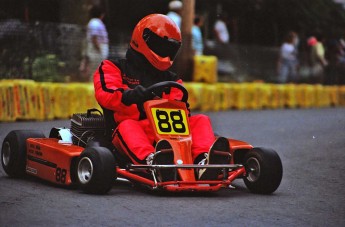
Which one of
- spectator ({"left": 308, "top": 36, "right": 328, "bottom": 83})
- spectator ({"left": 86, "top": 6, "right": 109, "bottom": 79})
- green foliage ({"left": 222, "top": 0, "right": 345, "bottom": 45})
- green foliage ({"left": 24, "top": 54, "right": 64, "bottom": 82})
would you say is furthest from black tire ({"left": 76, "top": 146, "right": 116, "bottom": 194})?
green foliage ({"left": 222, "top": 0, "right": 345, "bottom": 45})

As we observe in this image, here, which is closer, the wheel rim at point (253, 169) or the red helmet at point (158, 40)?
the wheel rim at point (253, 169)

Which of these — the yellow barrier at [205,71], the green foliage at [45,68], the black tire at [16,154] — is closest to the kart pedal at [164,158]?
the black tire at [16,154]

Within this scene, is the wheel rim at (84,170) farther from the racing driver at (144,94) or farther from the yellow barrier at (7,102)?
the yellow barrier at (7,102)

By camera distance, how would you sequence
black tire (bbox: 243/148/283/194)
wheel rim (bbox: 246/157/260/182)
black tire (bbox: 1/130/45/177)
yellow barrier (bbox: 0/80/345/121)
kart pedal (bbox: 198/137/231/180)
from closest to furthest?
1. kart pedal (bbox: 198/137/231/180)
2. black tire (bbox: 243/148/283/194)
3. wheel rim (bbox: 246/157/260/182)
4. black tire (bbox: 1/130/45/177)
5. yellow barrier (bbox: 0/80/345/121)

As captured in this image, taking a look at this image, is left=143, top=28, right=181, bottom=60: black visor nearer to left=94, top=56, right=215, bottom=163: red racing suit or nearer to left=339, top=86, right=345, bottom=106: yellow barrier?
left=94, top=56, right=215, bottom=163: red racing suit

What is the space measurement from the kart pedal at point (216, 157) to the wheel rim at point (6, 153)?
1.86 meters

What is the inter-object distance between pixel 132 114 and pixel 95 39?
9.77 meters

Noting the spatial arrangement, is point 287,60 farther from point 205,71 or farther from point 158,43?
point 158,43

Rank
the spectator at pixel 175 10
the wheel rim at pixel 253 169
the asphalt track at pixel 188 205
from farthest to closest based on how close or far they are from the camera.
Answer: the spectator at pixel 175 10, the wheel rim at pixel 253 169, the asphalt track at pixel 188 205

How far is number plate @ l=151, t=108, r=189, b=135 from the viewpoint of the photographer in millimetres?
7531

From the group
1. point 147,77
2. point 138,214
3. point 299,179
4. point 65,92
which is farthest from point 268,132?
point 138,214

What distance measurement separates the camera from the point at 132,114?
25.6 feet

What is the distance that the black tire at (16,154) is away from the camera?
8.17m

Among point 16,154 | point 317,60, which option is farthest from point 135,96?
point 317,60
